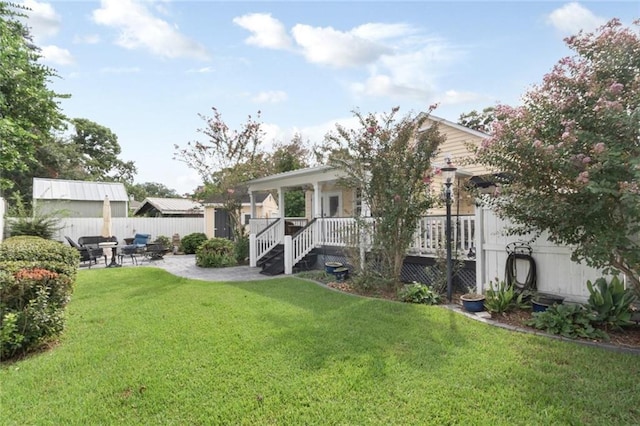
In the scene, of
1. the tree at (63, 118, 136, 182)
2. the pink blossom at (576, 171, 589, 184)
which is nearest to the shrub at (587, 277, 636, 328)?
the pink blossom at (576, 171, 589, 184)

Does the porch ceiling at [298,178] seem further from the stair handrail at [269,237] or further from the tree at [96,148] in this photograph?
the tree at [96,148]

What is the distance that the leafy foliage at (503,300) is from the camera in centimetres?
535

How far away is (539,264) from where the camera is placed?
564 cm

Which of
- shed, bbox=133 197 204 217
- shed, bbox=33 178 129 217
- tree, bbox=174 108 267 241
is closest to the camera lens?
tree, bbox=174 108 267 241

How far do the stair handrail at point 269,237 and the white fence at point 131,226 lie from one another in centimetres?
1006

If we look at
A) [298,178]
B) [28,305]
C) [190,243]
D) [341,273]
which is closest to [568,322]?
[341,273]

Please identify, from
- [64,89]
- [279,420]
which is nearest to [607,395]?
[279,420]

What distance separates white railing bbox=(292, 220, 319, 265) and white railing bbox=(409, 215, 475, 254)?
342 cm

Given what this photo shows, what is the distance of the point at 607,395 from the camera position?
293 cm

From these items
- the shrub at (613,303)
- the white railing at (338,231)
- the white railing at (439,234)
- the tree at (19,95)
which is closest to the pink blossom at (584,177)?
the shrub at (613,303)

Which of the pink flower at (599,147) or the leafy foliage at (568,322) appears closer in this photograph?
the pink flower at (599,147)

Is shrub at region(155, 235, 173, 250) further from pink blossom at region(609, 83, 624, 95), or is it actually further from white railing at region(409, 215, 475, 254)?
pink blossom at region(609, 83, 624, 95)

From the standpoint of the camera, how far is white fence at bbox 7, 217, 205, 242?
16.6 m

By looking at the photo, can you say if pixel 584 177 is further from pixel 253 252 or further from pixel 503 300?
pixel 253 252
